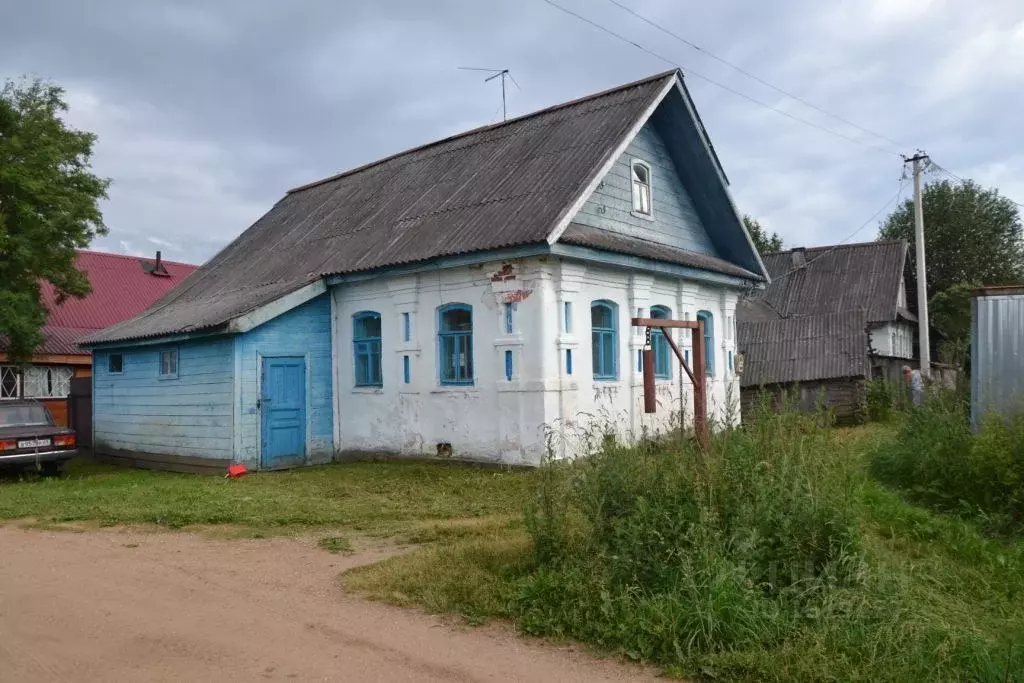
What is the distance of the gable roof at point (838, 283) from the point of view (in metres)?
27.6

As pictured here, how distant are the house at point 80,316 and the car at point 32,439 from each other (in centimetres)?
350

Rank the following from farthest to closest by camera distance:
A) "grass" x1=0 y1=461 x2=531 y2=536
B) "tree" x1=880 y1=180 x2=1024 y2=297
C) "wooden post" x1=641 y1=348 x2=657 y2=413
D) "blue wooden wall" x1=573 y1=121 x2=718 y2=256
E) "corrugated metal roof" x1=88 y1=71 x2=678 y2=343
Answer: "tree" x1=880 y1=180 x2=1024 y2=297
"blue wooden wall" x1=573 y1=121 x2=718 y2=256
"corrugated metal roof" x1=88 y1=71 x2=678 y2=343
"grass" x1=0 y1=461 x2=531 y2=536
"wooden post" x1=641 y1=348 x2=657 y2=413

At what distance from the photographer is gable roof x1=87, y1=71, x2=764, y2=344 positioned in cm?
1259

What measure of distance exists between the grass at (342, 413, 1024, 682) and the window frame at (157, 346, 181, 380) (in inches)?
391

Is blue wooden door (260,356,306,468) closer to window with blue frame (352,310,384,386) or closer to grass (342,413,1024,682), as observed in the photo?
window with blue frame (352,310,384,386)

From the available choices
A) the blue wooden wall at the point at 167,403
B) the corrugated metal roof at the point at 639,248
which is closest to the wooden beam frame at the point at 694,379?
the corrugated metal roof at the point at 639,248

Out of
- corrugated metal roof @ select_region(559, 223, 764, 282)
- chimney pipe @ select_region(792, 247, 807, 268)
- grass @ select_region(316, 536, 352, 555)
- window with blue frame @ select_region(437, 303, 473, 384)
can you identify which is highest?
chimney pipe @ select_region(792, 247, 807, 268)

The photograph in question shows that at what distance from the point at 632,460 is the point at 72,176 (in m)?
17.7

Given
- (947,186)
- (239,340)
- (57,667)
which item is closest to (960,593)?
(57,667)

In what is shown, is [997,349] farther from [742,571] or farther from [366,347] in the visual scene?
[366,347]

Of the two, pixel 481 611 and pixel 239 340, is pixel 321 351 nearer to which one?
pixel 239 340

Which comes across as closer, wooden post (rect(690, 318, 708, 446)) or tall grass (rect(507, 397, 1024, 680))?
tall grass (rect(507, 397, 1024, 680))

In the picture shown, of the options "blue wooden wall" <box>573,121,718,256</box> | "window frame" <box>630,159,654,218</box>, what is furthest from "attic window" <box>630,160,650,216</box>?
"blue wooden wall" <box>573,121,718,256</box>

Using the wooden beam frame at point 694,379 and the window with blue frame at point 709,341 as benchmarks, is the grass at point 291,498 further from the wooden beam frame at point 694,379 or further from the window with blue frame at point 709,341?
the window with blue frame at point 709,341
